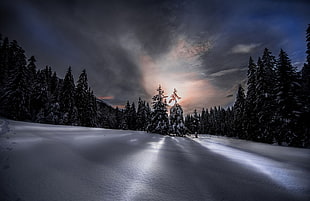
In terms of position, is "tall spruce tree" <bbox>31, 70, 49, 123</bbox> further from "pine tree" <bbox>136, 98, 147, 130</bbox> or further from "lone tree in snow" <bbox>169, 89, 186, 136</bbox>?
"lone tree in snow" <bbox>169, 89, 186, 136</bbox>

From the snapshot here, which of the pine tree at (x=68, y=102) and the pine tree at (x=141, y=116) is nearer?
the pine tree at (x=68, y=102)

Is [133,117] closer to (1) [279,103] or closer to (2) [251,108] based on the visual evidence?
(2) [251,108]

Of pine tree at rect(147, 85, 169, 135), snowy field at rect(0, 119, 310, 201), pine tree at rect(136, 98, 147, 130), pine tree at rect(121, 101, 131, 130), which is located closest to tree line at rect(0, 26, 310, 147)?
pine tree at rect(147, 85, 169, 135)

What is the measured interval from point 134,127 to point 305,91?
36557 millimetres

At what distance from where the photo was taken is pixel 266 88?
1728 cm

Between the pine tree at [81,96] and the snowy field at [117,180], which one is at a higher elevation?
the pine tree at [81,96]

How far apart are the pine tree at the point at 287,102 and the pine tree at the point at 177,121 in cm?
1175

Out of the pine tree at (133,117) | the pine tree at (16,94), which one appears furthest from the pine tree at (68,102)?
the pine tree at (133,117)

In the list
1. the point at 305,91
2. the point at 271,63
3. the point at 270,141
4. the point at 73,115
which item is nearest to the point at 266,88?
the point at 305,91

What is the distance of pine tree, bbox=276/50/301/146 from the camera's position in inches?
513

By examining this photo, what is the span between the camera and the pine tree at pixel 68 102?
23.1m

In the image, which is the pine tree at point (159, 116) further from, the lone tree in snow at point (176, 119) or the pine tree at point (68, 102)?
the pine tree at point (68, 102)

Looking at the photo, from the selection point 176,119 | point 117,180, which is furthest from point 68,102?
point 117,180

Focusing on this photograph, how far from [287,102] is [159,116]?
16682 mm
